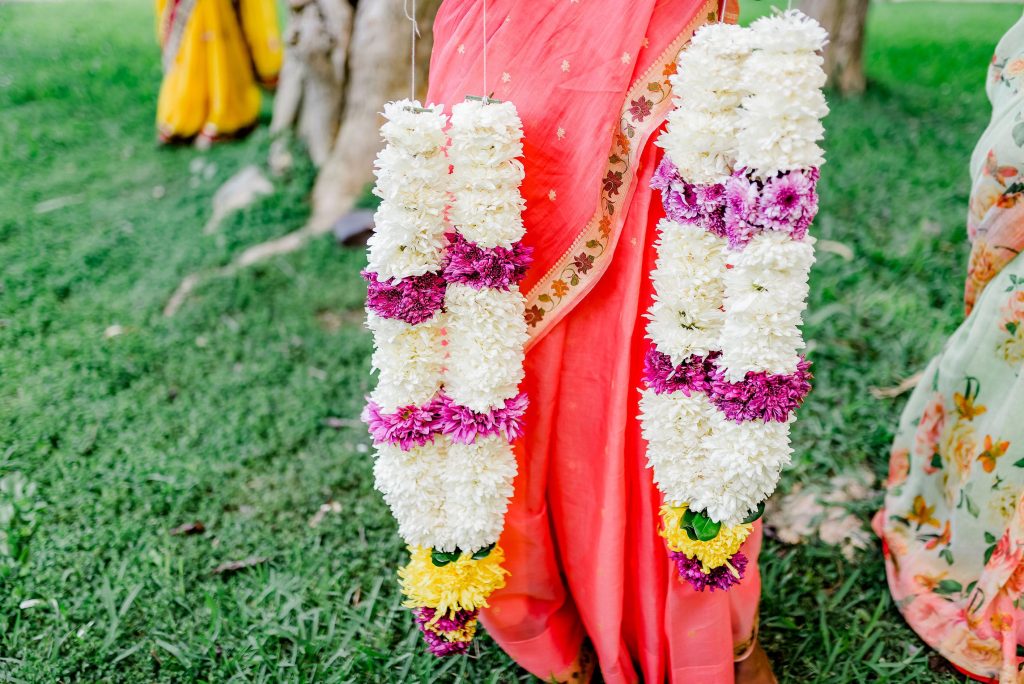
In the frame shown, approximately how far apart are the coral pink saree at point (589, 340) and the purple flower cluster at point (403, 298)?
0.27 meters

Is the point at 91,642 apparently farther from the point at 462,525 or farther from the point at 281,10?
the point at 281,10

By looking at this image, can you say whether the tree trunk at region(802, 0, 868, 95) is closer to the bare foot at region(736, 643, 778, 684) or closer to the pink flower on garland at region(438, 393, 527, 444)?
the bare foot at region(736, 643, 778, 684)

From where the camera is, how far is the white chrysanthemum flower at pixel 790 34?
1288mm

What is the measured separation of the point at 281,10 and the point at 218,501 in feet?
28.7

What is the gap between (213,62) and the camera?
18.9 ft

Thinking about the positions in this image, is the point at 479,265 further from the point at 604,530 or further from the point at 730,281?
the point at 604,530

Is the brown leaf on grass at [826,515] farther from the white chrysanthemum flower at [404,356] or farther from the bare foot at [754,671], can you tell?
the white chrysanthemum flower at [404,356]

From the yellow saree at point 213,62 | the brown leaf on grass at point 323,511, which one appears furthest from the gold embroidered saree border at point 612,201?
the yellow saree at point 213,62

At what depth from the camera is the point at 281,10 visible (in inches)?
387

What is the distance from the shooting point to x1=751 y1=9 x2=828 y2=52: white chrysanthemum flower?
129cm

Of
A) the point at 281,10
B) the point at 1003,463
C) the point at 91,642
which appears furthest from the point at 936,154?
the point at 281,10

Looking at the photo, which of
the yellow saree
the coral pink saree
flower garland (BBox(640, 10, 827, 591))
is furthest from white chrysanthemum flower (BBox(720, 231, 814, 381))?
the yellow saree

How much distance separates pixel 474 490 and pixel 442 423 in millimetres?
166

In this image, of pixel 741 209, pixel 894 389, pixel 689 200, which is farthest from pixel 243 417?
pixel 894 389
